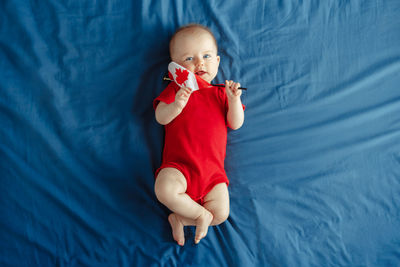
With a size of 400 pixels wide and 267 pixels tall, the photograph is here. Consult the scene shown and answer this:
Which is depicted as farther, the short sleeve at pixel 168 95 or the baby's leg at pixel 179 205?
the short sleeve at pixel 168 95

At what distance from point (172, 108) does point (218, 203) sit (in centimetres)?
44

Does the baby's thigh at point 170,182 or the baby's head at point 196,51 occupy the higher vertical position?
the baby's head at point 196,51

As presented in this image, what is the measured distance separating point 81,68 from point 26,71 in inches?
9.3

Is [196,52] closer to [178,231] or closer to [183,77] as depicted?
[183,77]

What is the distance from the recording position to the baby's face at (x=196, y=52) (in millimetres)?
1344

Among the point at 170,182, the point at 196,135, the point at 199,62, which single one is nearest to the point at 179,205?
the point at 170,182

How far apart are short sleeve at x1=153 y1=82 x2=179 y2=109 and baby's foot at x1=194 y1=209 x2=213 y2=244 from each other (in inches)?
18.9

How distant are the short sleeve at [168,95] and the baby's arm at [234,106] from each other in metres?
→ 0.23

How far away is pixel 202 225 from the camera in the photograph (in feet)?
4.08

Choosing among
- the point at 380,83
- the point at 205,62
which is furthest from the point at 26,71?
the point at 380,83

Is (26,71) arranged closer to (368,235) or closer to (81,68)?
(81,68)

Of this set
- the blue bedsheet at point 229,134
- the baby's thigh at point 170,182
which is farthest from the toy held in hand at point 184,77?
Answer: the baby's thigh at point 170,182

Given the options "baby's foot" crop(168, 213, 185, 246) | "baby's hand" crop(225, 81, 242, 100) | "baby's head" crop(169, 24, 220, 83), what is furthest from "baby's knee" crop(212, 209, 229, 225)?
"baby's head" crop(169, 24, 220, 83)

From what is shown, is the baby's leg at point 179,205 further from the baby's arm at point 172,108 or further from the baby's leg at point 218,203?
the baby's arm at point 172,108
